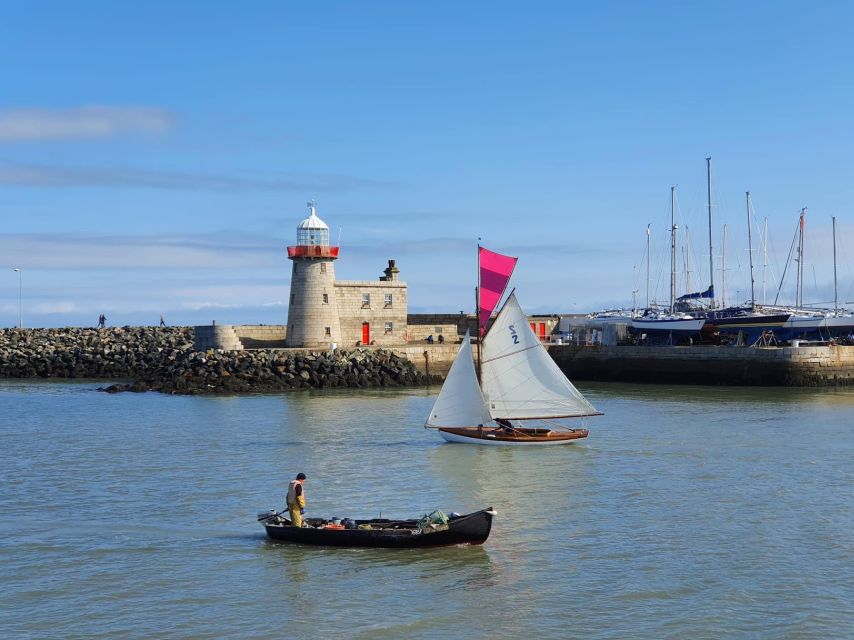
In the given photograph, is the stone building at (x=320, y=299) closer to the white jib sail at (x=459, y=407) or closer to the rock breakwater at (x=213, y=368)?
the rock breakwater at (x=213, y=368)

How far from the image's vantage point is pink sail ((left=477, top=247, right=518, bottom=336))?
35.5 meters

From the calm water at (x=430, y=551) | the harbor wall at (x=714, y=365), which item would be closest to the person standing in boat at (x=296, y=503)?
the calm water at (x=430, y=551)

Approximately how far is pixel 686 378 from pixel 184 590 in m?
45.1

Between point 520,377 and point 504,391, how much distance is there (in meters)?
0.75

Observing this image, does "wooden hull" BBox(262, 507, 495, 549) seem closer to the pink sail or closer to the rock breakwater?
the pink sail

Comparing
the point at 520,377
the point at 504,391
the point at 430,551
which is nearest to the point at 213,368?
the point at 504,391

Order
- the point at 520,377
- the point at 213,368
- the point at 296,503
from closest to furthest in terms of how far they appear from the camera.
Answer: the point at 296,503 → the point at 520,377 → the point at 213,368

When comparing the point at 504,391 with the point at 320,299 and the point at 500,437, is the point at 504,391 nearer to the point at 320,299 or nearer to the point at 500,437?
the point at 500,437

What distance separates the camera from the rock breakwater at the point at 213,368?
5466 cm

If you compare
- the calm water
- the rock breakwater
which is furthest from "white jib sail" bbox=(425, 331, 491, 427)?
the rock breakwater

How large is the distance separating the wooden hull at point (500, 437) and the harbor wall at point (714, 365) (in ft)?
79.4

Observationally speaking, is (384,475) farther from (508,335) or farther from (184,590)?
(184,590)

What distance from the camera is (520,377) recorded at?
35.9 meters

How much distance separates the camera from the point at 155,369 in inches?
2432
